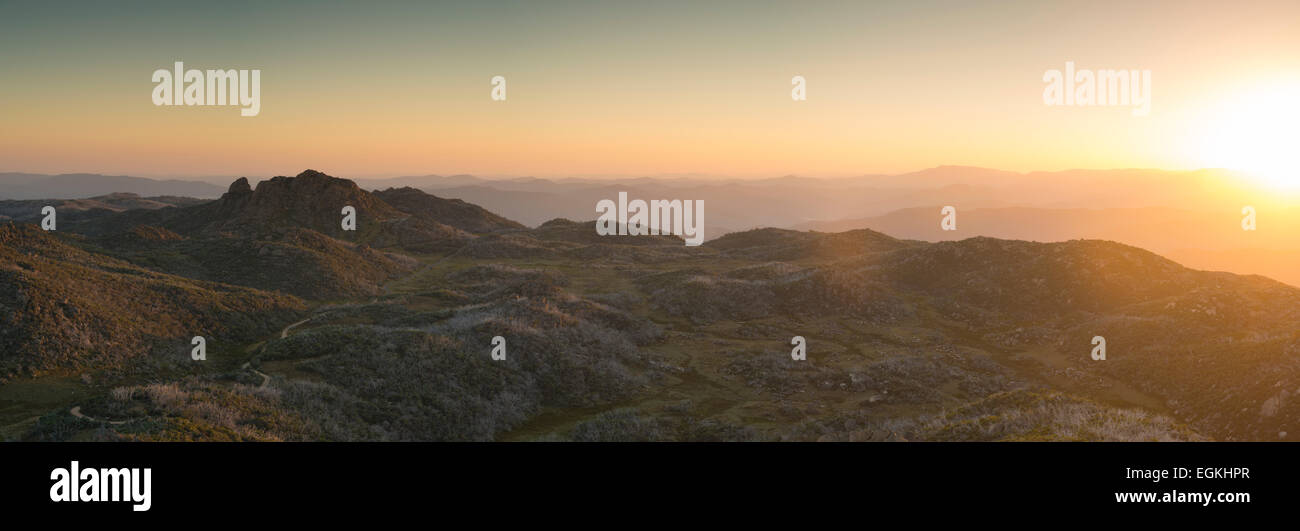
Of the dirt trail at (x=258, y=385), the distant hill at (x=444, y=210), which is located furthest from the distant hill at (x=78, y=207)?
the dirt trail at (x=258, y=385)

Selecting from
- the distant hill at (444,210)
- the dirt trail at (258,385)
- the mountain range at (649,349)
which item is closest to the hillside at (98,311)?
the mountain range at (649,349)

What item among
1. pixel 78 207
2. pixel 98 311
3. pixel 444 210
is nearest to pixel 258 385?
pixel 98 311

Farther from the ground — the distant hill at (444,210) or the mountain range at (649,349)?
the distant hill at (444,210)

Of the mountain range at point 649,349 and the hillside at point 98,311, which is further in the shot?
the hillside at point 98,311

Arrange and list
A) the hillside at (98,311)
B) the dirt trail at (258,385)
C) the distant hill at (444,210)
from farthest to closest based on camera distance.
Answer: the distant hill at (444,210)
the hillside at (98,311)
the dirt trail at (258,385)

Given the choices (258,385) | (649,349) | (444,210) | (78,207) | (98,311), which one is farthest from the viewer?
→ (78,207)

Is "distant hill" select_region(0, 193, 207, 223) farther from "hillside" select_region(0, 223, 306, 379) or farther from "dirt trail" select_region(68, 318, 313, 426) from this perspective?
"dirt trail" select_region(68, 318, 313, 426)

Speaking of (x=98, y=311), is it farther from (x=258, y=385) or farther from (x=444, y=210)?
(x=444, y=210)

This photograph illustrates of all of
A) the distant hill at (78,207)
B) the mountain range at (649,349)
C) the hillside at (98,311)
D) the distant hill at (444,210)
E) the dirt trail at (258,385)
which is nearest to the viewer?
the dirt trail at (258,385)

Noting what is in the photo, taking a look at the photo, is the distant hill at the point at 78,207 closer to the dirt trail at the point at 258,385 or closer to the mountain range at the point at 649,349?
the mountain range at the point at 649,349
